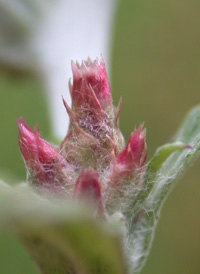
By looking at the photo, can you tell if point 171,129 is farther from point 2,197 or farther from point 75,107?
point 2,197

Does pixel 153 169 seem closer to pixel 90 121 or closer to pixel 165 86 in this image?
pixel 90 121

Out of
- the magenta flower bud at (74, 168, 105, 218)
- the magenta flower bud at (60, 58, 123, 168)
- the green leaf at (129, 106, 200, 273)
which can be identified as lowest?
the magenta flower bud at (74, 168, 105, 218)

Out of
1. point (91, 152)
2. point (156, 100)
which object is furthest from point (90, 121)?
point (156, 100)

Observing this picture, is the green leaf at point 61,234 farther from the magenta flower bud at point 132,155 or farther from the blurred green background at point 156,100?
the blurred green background at point 156,100

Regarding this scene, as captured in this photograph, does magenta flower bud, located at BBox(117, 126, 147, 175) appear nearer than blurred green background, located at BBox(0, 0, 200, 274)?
Yes

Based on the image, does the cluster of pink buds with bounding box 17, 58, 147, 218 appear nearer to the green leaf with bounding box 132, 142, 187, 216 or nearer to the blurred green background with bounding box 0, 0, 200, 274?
the green leaf with bounding box 132, 142, 187, 216

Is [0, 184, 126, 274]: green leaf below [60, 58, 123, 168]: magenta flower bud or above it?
below

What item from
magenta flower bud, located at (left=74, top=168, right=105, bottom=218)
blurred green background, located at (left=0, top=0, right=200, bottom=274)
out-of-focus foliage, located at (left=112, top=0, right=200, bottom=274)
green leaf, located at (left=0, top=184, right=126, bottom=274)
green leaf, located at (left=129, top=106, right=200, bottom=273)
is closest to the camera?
green leaf, located at (left=0, top=184, right=126, bottom=274)

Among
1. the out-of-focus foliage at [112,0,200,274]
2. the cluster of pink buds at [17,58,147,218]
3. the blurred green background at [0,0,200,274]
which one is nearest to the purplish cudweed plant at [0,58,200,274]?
the cluster of pink buds at [17,58,147,218]
